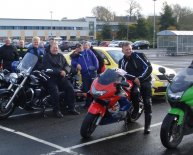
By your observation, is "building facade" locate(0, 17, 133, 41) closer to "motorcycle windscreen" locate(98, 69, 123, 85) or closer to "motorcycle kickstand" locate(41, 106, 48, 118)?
"motorcycle kickstand" locate(41, 106, 48, 118)

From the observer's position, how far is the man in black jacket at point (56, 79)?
8.39 metres

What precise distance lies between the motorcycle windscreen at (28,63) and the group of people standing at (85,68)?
18 centimetres

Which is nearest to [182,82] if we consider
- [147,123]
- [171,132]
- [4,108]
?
[171,132]

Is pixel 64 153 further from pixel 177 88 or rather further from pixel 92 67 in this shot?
pixel 92 67

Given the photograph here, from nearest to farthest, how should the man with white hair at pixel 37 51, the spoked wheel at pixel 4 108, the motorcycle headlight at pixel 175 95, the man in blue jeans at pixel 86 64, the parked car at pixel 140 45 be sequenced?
the motorcycle headlight at pixel 175 95 → the spoked wheel at pixel 4 108 → the man with white hair at pixel 37 51 → the man in blue jeans at pixel 86 64 → the parked car at pixel 140 45

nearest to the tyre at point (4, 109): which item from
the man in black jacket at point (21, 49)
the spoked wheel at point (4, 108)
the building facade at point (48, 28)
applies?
the spoked wheel at point (4, 108)

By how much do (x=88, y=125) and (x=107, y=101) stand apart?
53 centimetres

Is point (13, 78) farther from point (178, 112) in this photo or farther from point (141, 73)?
point (178, 112)

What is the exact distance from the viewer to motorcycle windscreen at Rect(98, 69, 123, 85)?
6.51 meters

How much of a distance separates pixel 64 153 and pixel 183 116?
1926 millimetres

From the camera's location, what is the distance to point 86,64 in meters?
9.47

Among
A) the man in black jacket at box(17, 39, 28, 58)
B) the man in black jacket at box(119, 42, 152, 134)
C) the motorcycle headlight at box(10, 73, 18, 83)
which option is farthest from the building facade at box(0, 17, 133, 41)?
the man in black jacket at box(119, 42, 152, 134)

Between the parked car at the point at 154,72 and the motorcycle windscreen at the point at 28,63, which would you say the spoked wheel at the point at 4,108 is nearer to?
the motorcycle windscreen at the point at 28,63

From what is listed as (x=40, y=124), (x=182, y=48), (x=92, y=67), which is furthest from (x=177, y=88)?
(x=182, y=48)
